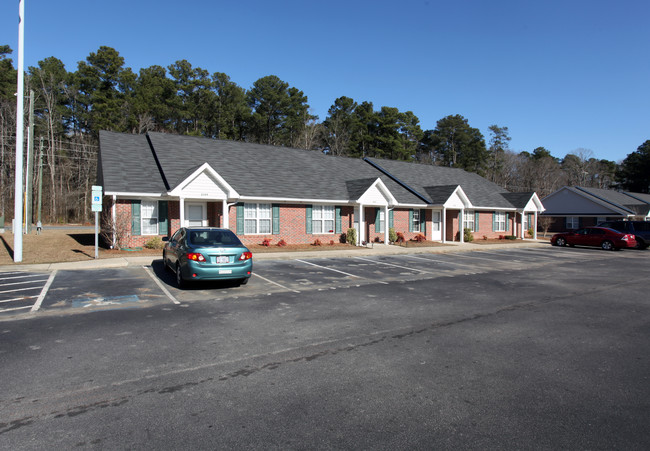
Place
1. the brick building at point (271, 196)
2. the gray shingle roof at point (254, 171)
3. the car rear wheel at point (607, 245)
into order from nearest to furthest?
the brick building at point (271, 196) → the gray shingle roof at point (254, 171) → the car rear wheel at point (607, 245)

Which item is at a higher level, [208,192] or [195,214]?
[208,192]

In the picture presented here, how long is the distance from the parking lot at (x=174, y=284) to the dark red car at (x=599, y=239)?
1237 centimetres

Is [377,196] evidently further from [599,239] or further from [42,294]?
[42,294]

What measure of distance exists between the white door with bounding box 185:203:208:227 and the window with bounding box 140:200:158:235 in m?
1.51

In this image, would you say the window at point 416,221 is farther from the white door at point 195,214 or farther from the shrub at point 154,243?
the shrub at point 154,243

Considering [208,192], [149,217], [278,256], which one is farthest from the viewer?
[149,217]

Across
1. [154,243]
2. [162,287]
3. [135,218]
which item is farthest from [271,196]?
[162,287]

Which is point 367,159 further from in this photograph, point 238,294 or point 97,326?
point 97,326

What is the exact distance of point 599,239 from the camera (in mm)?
26859

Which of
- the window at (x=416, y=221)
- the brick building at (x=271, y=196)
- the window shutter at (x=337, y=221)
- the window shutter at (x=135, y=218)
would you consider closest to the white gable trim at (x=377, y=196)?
the brick building at (x=271, y=196)

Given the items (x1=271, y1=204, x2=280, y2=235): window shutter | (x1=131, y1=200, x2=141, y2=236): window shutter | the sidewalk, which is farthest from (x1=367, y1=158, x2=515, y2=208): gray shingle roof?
(x1=131, y1=200, x2=141, y2=236): window shutter

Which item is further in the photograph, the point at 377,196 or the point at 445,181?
the point at 445,181

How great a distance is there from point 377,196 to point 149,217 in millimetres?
12858

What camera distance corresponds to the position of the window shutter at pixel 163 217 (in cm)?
2022
